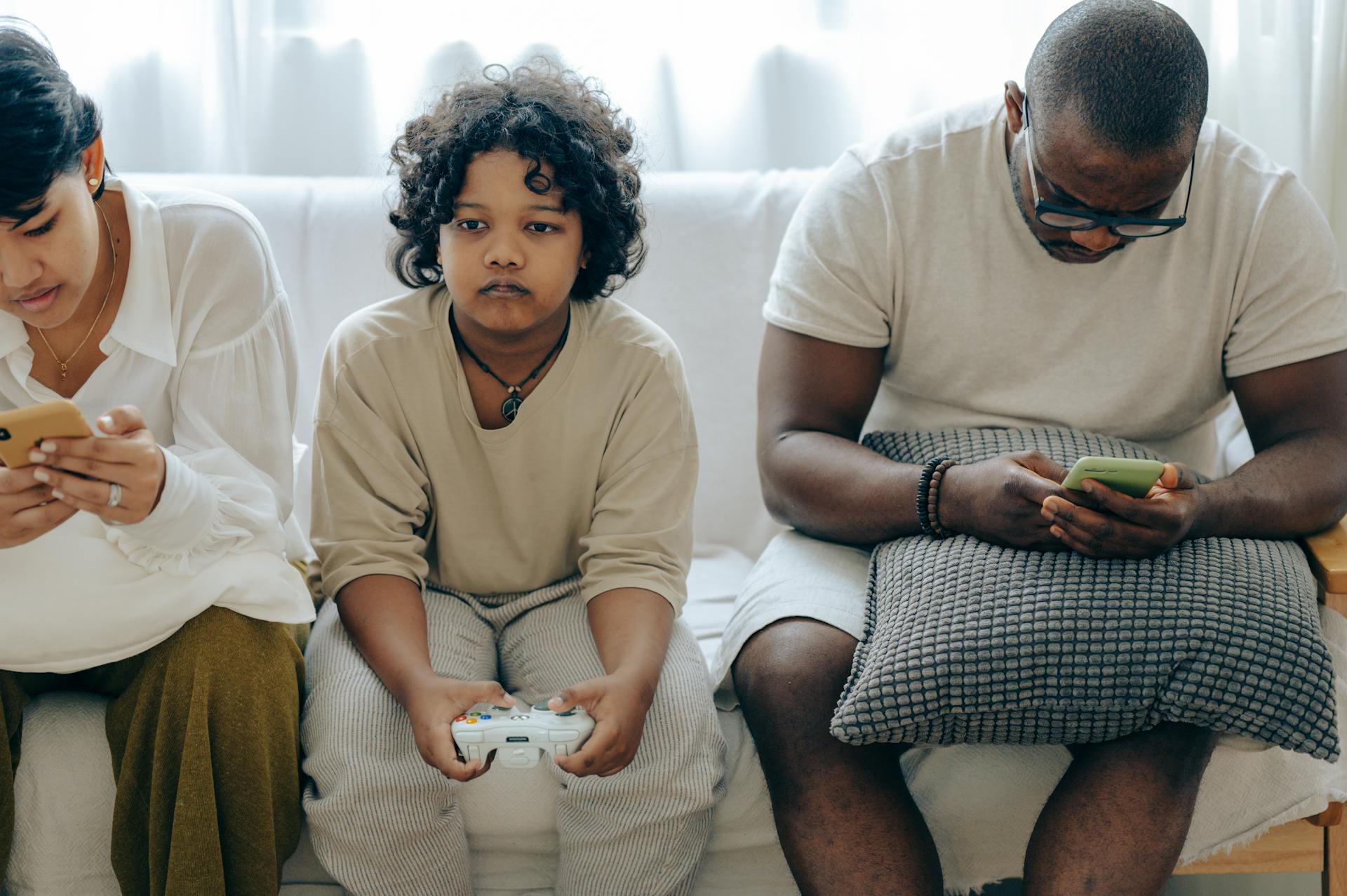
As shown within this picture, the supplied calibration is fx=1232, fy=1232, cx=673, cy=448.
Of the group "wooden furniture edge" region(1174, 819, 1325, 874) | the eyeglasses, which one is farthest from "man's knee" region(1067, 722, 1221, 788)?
the eyeglasses

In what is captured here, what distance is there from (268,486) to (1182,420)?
126cm

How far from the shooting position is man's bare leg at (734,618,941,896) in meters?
1.36

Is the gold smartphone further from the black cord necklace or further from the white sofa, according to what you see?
the black cord necklace

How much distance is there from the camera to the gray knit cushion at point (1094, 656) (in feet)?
4.25

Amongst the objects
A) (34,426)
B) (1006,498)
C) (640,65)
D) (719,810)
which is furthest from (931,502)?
(640,65)

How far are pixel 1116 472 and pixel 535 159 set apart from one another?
77cm

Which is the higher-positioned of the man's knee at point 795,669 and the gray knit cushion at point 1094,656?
the gray knit cushion at point 1094,656

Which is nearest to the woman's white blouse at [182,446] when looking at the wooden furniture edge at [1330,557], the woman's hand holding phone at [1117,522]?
the woman's hand holding phone at [1117,522]

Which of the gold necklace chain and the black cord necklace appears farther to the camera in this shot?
the black cord necklace

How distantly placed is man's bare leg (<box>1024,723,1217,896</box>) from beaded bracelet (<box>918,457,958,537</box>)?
0.31 meters

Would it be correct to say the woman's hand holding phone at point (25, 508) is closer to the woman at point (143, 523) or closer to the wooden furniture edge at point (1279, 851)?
the woman at point (143, 523)

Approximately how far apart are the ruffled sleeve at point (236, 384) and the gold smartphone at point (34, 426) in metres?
0.21

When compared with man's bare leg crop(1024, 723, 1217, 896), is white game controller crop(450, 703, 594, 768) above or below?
above

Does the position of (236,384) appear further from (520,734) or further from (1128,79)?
(1128,79)
